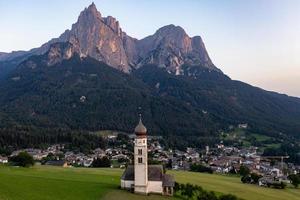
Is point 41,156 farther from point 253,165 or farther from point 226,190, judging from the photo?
point 226,190

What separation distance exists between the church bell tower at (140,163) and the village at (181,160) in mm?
45340

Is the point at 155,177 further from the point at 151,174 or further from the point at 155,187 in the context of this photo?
the point at 155,187

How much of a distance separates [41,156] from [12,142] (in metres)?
28.0

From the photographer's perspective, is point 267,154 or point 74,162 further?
point 267,154

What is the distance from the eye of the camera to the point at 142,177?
7450 centimetres

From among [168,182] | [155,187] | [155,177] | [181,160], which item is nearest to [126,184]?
[155,187]

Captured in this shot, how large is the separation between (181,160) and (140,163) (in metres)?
90.8

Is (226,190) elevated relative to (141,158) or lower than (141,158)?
lower

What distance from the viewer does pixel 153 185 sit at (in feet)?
249

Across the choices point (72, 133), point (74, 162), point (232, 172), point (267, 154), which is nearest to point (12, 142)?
point (72, 133)

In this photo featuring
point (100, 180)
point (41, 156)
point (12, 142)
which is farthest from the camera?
point (12, 142)

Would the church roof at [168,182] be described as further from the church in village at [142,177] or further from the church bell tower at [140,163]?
the church bell tower at [140,163]

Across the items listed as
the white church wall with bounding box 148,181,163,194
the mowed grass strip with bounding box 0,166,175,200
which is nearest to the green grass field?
the mowed grass strip with bounding box 0,166,175,200

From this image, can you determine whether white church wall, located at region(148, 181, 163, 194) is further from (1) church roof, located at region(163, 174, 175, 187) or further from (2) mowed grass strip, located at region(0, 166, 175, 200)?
(2) mowed grass strip, located at region(0, 166, 175, 200)
